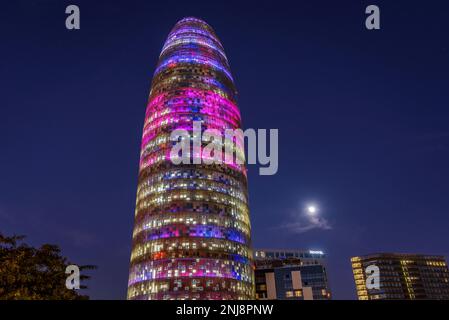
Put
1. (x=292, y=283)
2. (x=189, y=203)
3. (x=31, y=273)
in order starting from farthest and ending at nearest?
(x=292, y=283)
(x=189, y=203)
(x=31, y=273)

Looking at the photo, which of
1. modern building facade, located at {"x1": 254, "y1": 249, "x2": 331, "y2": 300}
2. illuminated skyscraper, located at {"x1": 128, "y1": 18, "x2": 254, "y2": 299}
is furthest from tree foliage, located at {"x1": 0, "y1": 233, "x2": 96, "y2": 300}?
modern building facade, located at {"x1": 254, "y1": 249, "x2": 331, "y2": 300}

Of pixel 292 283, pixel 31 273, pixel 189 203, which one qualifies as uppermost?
pixel 189 203

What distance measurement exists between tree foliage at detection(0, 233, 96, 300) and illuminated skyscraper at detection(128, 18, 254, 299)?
91417mm

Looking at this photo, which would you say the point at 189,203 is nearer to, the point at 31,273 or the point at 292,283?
the point at 292,283

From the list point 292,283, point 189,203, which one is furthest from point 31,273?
point 292,283

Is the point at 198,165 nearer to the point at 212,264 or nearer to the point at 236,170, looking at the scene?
the point at 236,170

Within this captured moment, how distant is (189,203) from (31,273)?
345 ft

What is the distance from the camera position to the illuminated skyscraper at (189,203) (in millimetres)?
125562

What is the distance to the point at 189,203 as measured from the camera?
448 ft

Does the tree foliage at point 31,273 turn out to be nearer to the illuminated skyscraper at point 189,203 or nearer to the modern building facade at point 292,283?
the illuminated skyscraper at point 189,203

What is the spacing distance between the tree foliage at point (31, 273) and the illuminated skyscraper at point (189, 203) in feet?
300

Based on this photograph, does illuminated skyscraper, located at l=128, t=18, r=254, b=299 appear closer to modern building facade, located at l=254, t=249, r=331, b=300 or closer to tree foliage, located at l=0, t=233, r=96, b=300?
modern building facade, located at l=254, t=249, r=331, b=300

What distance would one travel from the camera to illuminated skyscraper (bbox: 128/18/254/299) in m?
126
